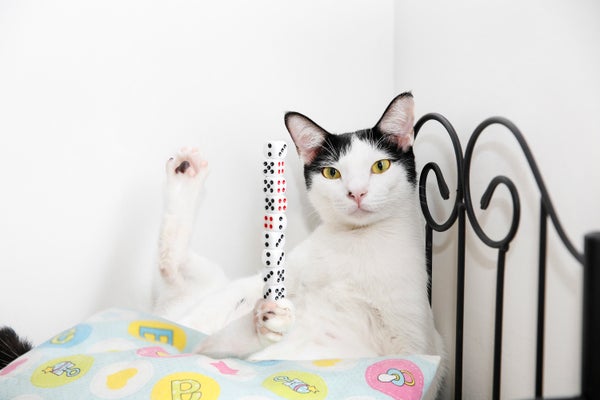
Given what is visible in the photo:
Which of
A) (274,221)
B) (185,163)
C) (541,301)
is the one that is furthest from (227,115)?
(541,301)

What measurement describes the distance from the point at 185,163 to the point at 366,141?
0.47 m

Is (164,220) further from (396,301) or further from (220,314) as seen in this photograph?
(396,301)

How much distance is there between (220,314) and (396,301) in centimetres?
45

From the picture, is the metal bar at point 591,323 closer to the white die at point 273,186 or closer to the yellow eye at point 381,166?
the white die at point 273,186

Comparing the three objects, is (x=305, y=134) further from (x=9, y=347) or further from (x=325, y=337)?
(x=9, y=347)

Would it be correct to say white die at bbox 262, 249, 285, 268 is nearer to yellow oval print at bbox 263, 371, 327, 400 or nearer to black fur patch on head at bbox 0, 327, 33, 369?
yellow oval print at bbox 263, 371, 327, 400

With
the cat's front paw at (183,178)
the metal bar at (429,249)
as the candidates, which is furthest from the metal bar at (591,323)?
the cat's front paw at (183,178)

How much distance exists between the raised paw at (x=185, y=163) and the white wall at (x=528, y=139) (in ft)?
2.05

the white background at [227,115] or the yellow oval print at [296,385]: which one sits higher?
the white background at [227,115]

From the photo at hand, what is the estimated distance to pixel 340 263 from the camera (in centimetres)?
112

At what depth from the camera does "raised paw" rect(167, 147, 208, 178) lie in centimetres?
123

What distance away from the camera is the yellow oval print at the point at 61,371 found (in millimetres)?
843

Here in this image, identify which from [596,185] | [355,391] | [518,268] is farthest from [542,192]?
[355,391]

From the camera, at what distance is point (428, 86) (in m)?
1.27
